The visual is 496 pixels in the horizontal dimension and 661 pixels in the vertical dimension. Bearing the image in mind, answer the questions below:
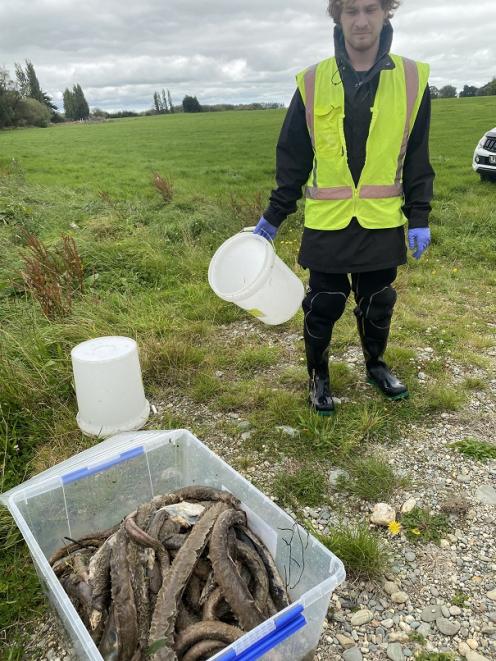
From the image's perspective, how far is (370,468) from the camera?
2.70 metres

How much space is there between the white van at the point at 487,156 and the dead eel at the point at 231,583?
33.4ft

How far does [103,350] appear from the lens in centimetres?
293

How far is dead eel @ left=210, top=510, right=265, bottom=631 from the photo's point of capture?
1.59m

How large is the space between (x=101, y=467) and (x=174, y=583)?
A: 2.16 ft

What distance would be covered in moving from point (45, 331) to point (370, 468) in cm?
247

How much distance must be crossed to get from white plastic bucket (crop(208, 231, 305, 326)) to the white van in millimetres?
8548

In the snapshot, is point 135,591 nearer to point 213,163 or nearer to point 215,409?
point 215,409

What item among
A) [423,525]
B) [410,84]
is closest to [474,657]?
[423,525]

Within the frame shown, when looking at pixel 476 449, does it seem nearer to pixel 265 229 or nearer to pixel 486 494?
pixel 486 494

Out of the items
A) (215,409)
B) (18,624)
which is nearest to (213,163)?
(215,409)

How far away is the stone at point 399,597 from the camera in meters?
2.05

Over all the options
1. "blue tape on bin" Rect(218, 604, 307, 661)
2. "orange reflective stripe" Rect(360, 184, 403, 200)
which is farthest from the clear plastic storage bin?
"orange reflective stripe" Rect(360, 184, 403, 200)

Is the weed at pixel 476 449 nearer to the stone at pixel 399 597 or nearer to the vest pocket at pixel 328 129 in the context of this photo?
the stone at pixel 399 597

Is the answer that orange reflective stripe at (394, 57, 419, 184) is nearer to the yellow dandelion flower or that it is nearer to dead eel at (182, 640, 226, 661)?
the yellow dandelion flower
